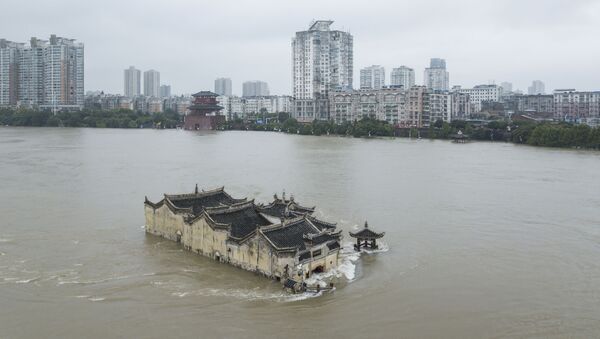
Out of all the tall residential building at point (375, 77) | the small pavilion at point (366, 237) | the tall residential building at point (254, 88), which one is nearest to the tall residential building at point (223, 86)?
the tall residential building at point (254, 88)

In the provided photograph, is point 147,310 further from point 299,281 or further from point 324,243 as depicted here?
point 324,243

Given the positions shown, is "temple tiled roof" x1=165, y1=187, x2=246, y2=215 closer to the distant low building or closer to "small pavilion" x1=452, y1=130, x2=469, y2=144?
"small pavilion" x1=452, y1=130, x2=469, y2=144

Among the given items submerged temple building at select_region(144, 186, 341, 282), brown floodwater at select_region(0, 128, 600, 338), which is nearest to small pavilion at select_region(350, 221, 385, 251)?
brown floodwater at select_region(0, 128, 600, 338)

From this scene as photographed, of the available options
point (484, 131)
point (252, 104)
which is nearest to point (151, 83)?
point (252, 104)

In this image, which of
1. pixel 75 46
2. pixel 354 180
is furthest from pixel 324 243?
pixel 75 46

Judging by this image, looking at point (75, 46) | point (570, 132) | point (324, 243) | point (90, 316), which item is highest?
point (75, 46)
